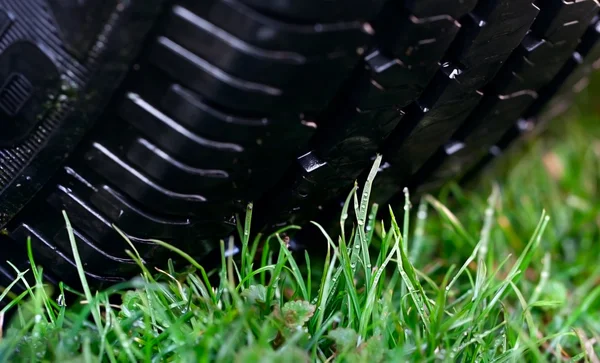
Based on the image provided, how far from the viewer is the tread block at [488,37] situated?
0.76m

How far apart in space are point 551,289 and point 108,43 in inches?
35.7

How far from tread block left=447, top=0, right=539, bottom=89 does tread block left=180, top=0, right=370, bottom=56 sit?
19 cm

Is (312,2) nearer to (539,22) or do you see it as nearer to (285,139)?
(285,139)

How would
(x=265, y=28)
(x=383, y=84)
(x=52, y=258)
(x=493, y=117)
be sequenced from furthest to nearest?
(x=493, y=117) < (x=52, y=258) < (x=383, y=84) < (x=265, y=28)

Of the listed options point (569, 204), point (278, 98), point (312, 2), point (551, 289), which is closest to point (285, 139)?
point (278, 98)

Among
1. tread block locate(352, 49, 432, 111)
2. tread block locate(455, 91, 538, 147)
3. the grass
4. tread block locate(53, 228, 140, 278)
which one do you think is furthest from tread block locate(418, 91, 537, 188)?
tread block locate(53, 228, 140, 278)

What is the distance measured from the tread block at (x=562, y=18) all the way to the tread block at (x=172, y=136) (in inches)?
17.9

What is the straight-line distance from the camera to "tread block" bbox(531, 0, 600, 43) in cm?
85

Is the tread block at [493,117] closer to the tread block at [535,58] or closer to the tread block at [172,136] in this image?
the tread block at [535,58]

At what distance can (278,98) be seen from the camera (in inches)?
26.7

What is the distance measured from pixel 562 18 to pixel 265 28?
1.52 feet

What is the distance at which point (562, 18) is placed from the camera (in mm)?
863

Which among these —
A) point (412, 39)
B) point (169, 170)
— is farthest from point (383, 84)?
point (169, 170)

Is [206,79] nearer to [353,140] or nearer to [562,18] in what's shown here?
[353,140]
